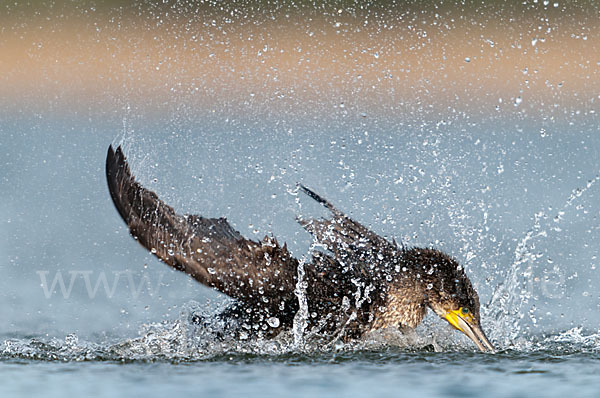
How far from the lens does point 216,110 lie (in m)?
11.7

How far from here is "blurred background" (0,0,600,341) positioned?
7180 millimetres

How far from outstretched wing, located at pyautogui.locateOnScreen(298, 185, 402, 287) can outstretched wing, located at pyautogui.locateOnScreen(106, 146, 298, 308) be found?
293 mm

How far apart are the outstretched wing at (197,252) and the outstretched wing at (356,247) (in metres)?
0.29

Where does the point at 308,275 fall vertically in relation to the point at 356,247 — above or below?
below

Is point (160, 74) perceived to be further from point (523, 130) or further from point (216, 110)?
point (523, 130)

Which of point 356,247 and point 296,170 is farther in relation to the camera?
point 296,170

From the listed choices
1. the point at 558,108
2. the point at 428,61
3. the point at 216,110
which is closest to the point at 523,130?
the point at 558,108

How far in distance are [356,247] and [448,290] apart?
63cm

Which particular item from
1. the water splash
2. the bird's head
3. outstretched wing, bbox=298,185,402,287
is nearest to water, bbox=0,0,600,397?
the water splash

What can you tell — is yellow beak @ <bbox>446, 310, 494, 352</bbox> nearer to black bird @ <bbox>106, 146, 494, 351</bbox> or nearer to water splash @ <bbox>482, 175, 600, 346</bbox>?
black bird @ <bbox>106, 146, 494, 351</bbox>

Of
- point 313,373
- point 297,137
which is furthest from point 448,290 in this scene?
point 297,137

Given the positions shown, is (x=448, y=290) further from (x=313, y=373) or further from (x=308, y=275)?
(x=313, y=373)

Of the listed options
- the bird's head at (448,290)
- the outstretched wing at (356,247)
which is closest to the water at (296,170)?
the bird's head at (448,290)

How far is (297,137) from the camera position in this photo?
1093cm
